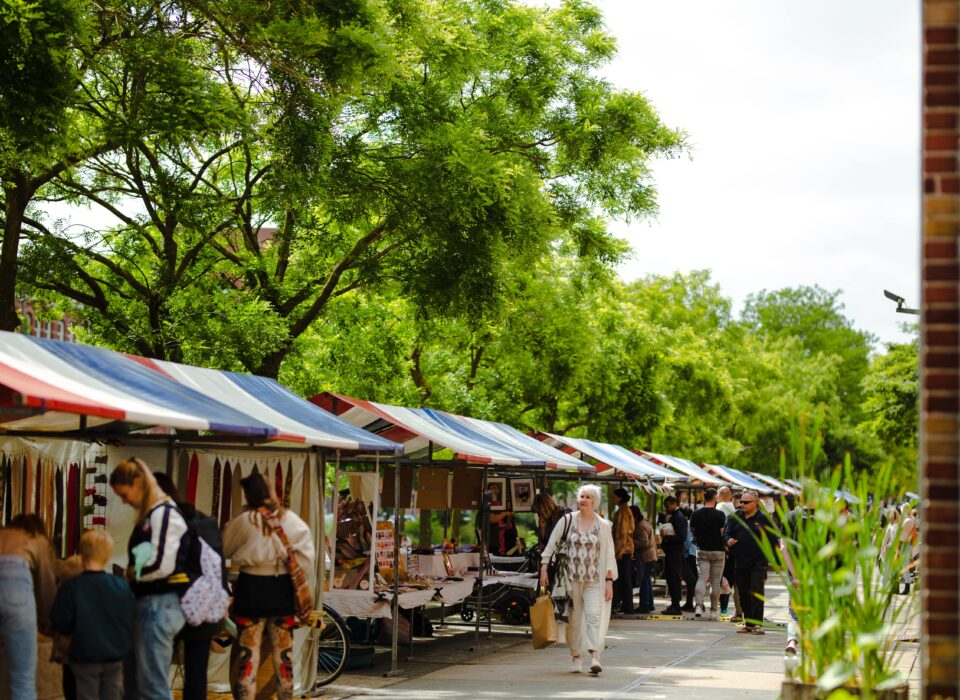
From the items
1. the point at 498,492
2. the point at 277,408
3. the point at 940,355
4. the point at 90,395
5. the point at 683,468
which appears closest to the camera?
the point at 940,355

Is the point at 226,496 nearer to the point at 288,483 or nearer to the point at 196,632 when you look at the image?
the point at 288,483

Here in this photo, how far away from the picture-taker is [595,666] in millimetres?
13656

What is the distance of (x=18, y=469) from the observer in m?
10.5

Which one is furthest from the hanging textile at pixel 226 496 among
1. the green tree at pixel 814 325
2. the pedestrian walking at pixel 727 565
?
the green tree at pixel 814 325

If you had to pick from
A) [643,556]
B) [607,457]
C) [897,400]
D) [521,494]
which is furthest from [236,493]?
[897,400]

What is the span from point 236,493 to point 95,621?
13.7 ft

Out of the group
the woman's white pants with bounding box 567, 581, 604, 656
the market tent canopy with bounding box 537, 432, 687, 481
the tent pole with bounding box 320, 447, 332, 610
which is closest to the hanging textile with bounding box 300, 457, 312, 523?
the tent pole with bounding box 320, 447, 332, 610

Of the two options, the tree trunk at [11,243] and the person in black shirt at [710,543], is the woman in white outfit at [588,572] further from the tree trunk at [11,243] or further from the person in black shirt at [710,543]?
the tree trunk at [11,243]

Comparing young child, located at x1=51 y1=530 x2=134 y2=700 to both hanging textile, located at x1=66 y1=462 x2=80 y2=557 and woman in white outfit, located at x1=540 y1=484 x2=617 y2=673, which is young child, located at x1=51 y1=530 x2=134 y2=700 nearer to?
hanging textile, located at x1=66 y1=462 x2=80 y2=557

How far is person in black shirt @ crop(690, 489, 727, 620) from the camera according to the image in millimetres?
20562

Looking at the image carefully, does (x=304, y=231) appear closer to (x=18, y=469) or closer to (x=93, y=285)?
(x=93, y=285)

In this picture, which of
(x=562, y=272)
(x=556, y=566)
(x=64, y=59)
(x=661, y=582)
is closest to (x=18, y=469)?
(x=64, y=59)

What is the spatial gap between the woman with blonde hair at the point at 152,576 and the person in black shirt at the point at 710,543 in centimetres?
1312

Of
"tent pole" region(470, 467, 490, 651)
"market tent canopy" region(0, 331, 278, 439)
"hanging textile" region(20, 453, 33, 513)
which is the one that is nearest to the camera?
"market tent canopy" region(0, 331, 278, 439)
